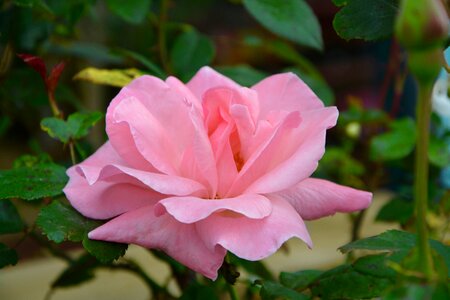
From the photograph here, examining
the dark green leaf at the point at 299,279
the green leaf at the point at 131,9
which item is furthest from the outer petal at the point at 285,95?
the green leaf at the point at 131,9

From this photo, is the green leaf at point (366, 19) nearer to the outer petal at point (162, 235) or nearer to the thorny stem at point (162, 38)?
the outer petal at point (162, 235)

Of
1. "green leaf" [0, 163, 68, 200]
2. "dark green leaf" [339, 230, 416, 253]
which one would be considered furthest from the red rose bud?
"green leaf" [0, 163, 68, 200]

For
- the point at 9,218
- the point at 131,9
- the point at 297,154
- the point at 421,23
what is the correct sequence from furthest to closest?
the point at 131,9 < the point at 9,218 < the point at 297,154 < the point at 421,23

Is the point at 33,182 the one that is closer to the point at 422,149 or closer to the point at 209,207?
the point at 209,207

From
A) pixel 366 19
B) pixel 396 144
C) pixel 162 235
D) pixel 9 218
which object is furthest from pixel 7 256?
pixel 396 144

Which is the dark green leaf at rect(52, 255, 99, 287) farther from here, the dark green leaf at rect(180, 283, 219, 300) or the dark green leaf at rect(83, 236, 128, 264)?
the dark green leaf at rect(83, 236, 128, 264)
